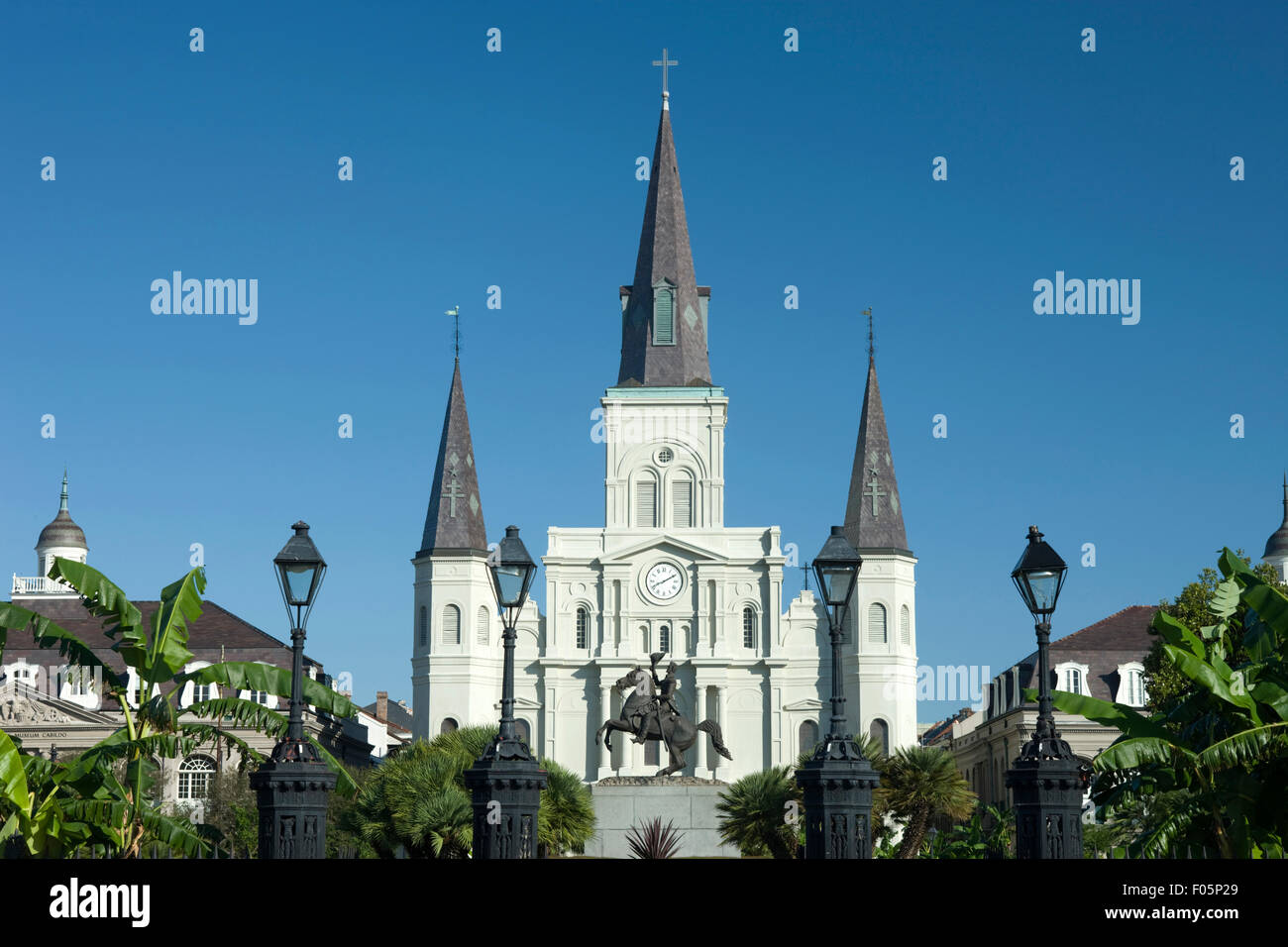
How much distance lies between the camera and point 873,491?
305 feet

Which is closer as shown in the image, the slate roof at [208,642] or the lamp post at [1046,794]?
the lamp post at [1046,794]

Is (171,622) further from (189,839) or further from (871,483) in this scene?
(871,483)

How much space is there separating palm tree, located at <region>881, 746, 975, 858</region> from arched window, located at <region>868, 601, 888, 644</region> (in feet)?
164

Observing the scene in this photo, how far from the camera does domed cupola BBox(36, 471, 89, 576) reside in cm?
10819

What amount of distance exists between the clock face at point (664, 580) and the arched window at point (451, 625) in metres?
10.9

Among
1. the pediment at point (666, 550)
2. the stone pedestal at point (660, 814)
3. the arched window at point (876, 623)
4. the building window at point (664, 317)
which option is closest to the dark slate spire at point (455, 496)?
the pediment at point (666, 550)

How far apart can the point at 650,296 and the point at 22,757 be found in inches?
3047

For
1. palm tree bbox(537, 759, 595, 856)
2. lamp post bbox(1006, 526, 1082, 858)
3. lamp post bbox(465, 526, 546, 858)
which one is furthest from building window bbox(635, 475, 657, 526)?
lamp post bbox(1006, 526, 1082, 858)

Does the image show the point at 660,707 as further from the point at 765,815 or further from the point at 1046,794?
the point at 1046,794

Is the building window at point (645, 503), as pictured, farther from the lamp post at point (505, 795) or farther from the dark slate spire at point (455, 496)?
the lamp post at point (505, 795)

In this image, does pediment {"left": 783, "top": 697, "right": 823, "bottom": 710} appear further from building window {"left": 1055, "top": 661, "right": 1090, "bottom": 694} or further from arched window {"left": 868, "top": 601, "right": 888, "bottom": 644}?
building window {"left": 1055, "top": 661, "right": 1090, "bottom": 694}

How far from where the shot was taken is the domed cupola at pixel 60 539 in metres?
108

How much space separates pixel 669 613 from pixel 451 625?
12.4 meters
